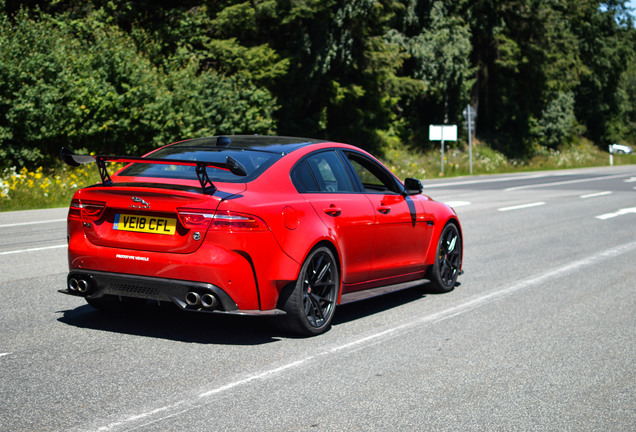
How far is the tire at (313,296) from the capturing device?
5.86 m

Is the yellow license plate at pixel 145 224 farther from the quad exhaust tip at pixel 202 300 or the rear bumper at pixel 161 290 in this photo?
the quad exhaust tip at pixel 202 300

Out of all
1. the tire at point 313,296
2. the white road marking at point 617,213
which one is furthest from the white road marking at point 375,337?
the white road marking at point 617,213

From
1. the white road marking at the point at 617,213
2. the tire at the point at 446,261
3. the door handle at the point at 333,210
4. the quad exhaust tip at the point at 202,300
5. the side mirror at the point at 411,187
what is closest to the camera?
the quad exhaust tip at the point at 202,300

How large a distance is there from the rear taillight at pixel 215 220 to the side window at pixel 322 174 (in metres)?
0.76

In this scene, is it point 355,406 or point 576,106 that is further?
point 576,106

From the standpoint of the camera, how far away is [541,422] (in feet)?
14.0

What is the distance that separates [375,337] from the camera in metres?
6.20

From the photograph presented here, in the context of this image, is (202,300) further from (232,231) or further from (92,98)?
(92,98)

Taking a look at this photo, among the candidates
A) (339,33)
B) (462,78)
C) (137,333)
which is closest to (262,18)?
(339,33)

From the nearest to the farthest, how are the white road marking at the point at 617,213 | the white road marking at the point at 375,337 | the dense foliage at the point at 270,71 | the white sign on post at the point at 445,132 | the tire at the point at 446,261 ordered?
the white road marking at the point at 375,337, the tire at the point at 446,261, the white road marking at the point at 617,213, the dense foliage at the point at 270,71, the white sign on post at the point at 445,132

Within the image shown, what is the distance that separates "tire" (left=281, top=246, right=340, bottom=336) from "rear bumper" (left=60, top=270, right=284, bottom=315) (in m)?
0.17

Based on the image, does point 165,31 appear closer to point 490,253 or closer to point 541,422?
point 490,253

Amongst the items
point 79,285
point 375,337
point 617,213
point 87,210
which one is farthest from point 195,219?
point 617,213

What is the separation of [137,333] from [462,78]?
3708 centimetres
